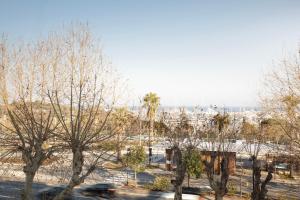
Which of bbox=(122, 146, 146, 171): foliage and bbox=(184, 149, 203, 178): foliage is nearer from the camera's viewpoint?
bbox=(184, 149, 203, 178): foliage

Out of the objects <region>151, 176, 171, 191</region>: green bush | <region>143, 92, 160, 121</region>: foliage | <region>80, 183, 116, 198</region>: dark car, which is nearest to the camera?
<region>80, 183, 116, 198</region>: dark car

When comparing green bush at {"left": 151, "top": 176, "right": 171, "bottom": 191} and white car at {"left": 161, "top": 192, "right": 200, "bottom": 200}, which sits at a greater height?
green bush at {"left": 151, "top": 176, "right": 171, "bottom": 191}

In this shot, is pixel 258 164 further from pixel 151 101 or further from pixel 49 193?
pixel 151 101

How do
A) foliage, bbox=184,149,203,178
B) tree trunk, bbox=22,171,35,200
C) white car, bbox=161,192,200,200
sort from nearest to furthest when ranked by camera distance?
tree trunk, bbox=22,171,35,200
white car, bbox=161,192,200,200
foliage, bbox=184,149,203,178

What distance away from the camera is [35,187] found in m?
24.5

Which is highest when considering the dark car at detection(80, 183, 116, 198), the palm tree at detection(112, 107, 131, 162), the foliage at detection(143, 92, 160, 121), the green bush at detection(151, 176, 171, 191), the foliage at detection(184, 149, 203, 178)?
the foliage at detection(143, 92, 160, 121)

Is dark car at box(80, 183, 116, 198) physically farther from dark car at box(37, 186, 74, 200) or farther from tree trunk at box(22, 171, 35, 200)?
tree trunk at box(22, 171, 35, 200)

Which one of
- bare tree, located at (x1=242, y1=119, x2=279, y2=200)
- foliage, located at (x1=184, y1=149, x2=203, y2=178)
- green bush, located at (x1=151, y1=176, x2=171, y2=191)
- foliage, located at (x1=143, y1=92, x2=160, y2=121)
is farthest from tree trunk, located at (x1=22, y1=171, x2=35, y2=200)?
foliage, located at (x1=143, y1=92, x2=160, y2=121)

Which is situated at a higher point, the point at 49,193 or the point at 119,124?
the point at 119,124

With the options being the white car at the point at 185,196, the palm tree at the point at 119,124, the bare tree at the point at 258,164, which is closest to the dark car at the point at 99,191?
the palm tree at the point at 119,124

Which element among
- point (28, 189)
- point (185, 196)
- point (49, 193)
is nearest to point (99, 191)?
point (49, 193)

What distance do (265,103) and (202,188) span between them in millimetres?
9737

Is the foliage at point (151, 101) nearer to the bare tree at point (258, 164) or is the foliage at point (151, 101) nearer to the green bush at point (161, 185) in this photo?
the bare tree at point (258, 164)

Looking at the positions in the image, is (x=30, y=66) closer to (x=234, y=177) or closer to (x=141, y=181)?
(x=141, y=181)
